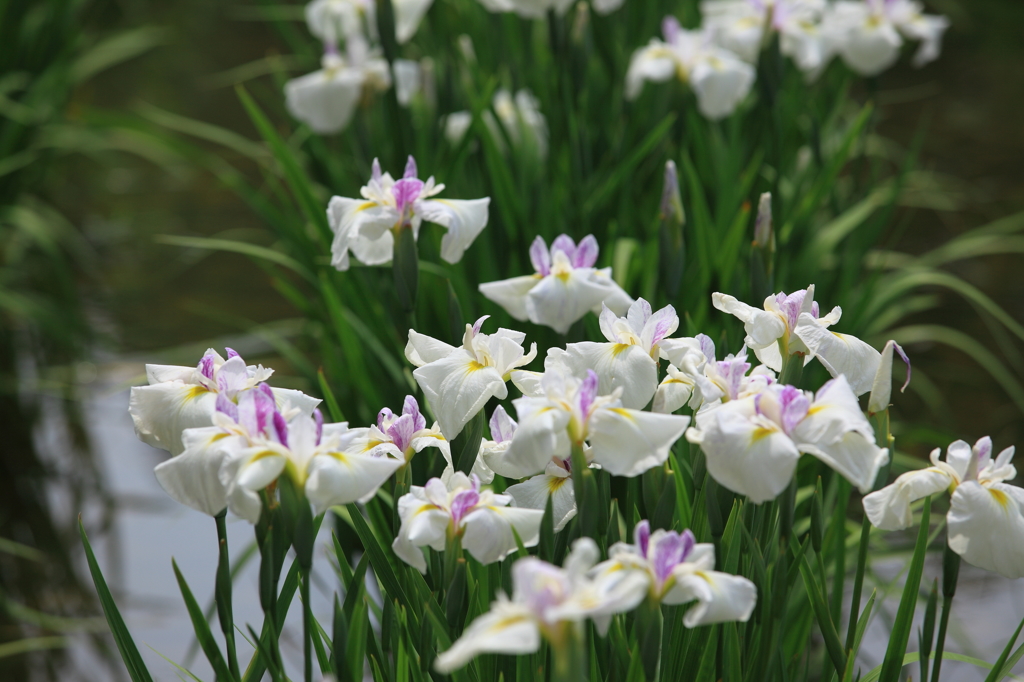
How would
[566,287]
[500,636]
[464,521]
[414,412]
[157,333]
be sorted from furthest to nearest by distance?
[157,333]
[566,287]
[414,412]
[464,521]
[500,636]

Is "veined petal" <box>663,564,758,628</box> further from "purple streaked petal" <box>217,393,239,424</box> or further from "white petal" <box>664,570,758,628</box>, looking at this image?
"purple streaked petal" <box>217,393,239,424</box>

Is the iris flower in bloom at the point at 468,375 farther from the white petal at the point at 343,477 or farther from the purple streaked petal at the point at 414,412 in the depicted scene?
the white petal at the point at 343,477

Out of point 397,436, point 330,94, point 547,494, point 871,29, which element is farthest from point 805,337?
point 871,29

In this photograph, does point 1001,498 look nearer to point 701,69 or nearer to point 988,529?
point 988,529

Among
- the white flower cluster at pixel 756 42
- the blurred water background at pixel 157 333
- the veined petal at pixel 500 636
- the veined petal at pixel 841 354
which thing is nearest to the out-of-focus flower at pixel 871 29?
the white flower cluster at pixel 756 42

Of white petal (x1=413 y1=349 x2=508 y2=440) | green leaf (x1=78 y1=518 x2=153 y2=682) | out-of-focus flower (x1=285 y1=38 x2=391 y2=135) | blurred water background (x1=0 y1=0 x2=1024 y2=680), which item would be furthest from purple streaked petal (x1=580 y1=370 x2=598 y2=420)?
out-of-focus flower (x1=285 y1=38 x2=391 y2=135)

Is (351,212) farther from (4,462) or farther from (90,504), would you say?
(4,462)
